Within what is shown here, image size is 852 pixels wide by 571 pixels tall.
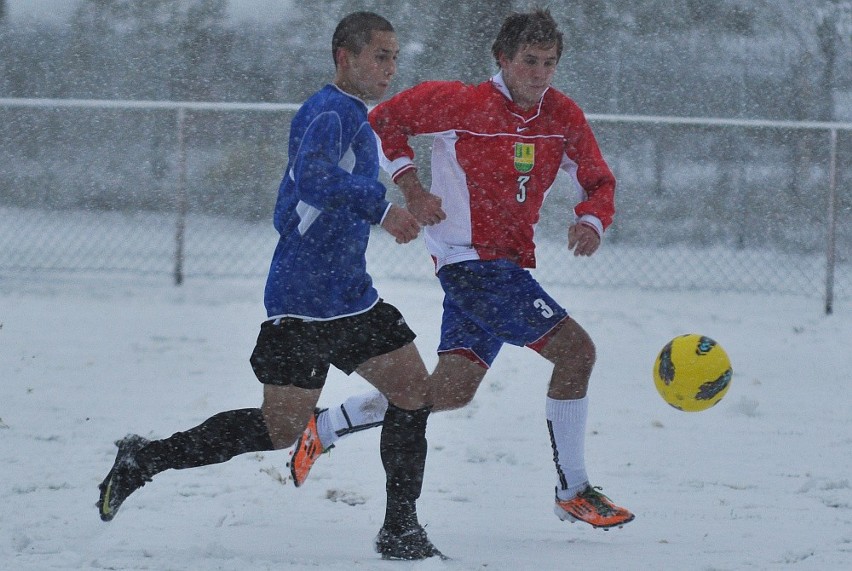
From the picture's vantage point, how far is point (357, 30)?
115 inches

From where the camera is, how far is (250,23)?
11953 mm

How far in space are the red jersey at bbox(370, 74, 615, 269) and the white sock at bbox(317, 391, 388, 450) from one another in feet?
1.75

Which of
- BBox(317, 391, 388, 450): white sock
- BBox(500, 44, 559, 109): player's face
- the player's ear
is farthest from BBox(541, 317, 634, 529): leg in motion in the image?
the player's ear

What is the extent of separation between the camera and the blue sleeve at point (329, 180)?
2.70m

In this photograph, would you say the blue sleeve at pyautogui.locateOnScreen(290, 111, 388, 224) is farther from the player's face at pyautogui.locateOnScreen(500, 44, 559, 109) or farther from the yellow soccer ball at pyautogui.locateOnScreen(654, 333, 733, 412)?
the yellow soccer ball at pyautogui.locateOnScreen(654, 333, 733, 412)

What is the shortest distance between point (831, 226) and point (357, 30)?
19.2ft

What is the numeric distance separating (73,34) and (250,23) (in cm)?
225

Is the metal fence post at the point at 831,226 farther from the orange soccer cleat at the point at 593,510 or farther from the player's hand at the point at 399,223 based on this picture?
the player's hand at the point at 399,223

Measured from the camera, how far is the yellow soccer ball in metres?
3.58

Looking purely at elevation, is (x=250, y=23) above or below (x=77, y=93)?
above

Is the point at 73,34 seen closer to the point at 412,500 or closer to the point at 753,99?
the point at 753,99

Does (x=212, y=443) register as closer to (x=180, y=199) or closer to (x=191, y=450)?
(x=191, y=450)

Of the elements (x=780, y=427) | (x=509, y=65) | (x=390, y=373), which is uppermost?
(x=509, y=65)

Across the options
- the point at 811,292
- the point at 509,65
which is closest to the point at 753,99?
the point at 811,292
